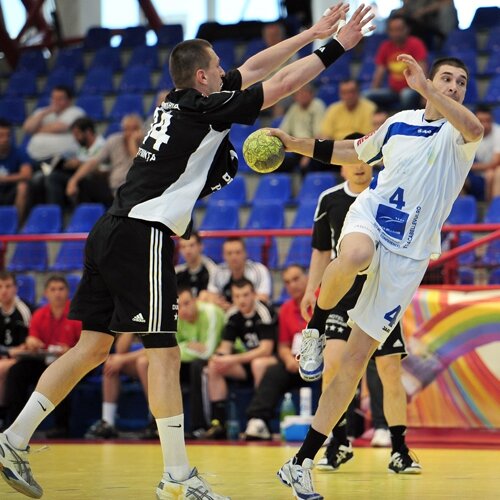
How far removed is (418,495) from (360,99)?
29.4 ft

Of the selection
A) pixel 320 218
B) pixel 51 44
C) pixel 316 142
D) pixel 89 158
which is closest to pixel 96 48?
pixel 51 44

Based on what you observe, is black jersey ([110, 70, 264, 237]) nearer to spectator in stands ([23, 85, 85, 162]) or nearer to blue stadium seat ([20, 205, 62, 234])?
blue stadium seat ([20, 205, 62, 234])

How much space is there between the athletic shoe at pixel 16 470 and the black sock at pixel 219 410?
5.29m

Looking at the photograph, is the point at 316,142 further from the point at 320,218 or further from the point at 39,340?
the point at 39,340

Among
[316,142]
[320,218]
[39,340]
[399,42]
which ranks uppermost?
[399,42]

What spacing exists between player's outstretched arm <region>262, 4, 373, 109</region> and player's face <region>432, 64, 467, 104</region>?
1.74ft

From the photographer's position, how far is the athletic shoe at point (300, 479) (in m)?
5.25

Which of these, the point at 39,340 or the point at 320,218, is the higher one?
the point at 320,218

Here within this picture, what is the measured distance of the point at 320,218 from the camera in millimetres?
7781

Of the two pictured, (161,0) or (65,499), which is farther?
(161,0)

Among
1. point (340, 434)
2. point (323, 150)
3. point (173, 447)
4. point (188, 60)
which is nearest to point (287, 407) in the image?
point (340, 434)

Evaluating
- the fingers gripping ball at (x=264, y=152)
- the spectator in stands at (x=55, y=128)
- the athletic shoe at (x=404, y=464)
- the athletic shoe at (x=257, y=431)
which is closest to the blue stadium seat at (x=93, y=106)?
the spectator in stands at (x=55, y=128)

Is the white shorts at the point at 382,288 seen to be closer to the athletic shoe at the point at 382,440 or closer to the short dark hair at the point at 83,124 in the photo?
the athletic shoe at the point at 382,440

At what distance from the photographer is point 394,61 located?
14.7 metres
